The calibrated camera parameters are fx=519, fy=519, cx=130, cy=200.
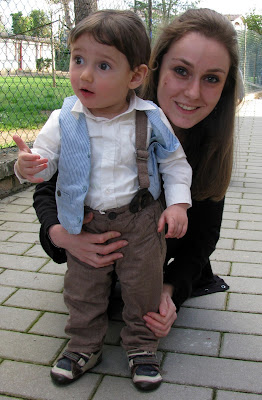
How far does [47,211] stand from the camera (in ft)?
7.32

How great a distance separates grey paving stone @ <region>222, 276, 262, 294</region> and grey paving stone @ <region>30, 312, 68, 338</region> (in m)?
0.90

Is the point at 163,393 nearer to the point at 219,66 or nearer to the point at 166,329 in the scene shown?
the point at 166,329

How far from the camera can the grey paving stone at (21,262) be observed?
9.70ft

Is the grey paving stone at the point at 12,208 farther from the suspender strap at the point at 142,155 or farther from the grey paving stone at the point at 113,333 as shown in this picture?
the suspender strap at the point at 142,155

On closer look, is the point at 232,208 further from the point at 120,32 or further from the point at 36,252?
the point at 120,32

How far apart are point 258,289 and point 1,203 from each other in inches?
92.7

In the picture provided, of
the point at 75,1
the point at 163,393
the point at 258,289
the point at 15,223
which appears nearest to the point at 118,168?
the point at 163,393

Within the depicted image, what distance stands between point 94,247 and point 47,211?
42cm

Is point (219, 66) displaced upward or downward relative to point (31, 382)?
upward

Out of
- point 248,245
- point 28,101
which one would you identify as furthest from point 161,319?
point 28,101

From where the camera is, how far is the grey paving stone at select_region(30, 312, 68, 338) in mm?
2270

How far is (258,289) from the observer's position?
8.79 ft

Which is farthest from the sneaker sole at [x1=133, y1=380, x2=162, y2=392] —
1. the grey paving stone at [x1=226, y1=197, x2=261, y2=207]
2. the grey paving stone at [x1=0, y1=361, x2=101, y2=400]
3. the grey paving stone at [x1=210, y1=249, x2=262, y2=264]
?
the grey paving stone at [x1=226, y1=197, x2=261, y2=207]

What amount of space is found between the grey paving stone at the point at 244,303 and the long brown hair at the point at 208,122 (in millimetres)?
534
